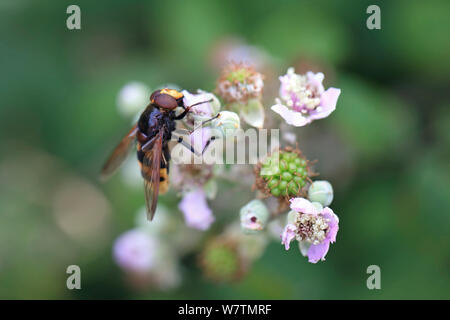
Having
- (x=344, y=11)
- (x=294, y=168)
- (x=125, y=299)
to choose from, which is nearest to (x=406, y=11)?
(x=344, y=11)

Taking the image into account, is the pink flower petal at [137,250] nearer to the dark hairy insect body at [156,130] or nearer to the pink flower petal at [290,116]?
the dark hairy insect body at [156,130]

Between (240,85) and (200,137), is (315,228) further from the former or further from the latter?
(240,85)

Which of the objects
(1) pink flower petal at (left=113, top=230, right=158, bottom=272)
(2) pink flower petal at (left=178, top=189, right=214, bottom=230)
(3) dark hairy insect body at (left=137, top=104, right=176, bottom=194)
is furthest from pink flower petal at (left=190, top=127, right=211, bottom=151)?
(1) pink flower petal at (left=113, top=230, right=158, bottom=272)

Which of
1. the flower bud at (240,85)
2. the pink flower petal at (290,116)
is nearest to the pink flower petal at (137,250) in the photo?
the flower bud at (240,85)

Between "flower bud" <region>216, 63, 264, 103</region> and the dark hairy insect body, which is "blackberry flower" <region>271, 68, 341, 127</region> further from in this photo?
the dark hairy insect body

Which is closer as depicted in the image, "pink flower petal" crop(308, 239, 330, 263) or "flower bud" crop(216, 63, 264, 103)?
"pink flower petal" crop(308, 239, 330, 263)

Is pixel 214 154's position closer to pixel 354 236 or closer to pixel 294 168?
pixel 294 168

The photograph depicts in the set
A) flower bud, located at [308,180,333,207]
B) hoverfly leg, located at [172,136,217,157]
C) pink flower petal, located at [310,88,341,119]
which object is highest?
pink flower petal, located at [310,88,341,119]

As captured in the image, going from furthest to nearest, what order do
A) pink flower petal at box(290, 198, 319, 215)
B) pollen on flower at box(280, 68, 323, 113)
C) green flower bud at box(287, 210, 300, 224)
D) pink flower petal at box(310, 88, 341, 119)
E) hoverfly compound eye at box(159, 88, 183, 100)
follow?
hoverfly compound eye at box(159, 88, 183, 100) < pollen on flower at box(280, 68, 323, 113) < pink flower petal at box(310, 88, 341, 119) < green flower bud at box(287, 210, 300, 224) < pink flower petal at box(290, 198, 319, 215)
